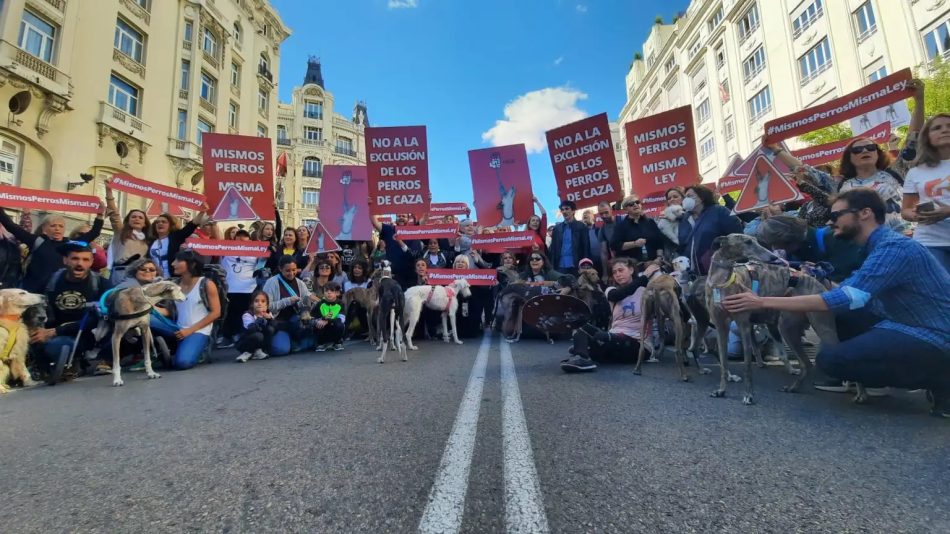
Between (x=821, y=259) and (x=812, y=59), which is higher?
(x=812, y=59)

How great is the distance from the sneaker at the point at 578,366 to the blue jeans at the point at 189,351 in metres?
4.93

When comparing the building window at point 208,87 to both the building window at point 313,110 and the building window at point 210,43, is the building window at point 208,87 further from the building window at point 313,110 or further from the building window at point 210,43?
the building window at point 313,110

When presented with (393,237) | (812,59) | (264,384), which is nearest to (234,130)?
(393,237)

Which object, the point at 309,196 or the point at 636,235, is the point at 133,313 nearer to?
the point at 636,235

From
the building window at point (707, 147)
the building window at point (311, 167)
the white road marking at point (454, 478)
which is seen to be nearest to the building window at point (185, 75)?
the building window at point (311, 167)

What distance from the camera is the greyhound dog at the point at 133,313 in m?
4.75

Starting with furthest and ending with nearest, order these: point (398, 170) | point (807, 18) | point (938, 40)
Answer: point (807, 18) < point (938, 40) < point (398, 170)

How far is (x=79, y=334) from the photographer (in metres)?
5.05

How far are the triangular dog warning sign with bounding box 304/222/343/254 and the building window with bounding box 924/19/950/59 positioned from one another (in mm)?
24688

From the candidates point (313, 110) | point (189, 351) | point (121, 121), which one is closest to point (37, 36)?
point (121, 121)

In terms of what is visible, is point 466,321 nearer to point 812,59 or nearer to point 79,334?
point 79,334

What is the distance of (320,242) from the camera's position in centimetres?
805

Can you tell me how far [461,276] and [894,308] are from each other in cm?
566

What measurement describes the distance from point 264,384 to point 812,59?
33.7 meters
